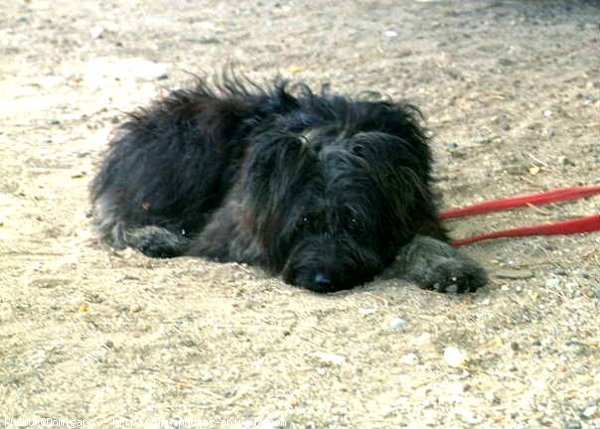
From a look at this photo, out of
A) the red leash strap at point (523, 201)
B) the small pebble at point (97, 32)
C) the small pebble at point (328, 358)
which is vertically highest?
the small pebble at point (328, 358)

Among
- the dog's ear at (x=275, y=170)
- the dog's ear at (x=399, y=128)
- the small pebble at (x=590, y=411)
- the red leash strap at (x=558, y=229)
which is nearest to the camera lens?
the small pebble at (x=590, y=411)

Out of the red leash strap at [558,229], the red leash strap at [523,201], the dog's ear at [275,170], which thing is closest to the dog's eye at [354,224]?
the dog's ear at [275,170]

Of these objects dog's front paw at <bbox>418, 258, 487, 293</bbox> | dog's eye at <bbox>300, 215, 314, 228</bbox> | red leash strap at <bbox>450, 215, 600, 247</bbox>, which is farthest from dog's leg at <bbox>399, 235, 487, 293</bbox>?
dog's eye at <bbox>300, 215, 314, 228</bbox>

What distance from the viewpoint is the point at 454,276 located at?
20.9ft

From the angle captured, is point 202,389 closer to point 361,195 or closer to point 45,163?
point 361,195

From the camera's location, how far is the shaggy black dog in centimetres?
667

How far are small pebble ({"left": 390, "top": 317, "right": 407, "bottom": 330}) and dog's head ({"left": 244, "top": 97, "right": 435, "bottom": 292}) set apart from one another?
2.26 feet

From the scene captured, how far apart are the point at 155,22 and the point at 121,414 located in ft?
30.4

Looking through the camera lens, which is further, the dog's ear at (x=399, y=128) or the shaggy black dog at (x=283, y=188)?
the dog's ear at (x=399, y=128)

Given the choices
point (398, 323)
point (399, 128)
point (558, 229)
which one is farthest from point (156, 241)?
point (558, 229)

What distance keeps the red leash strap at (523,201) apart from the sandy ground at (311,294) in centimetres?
8

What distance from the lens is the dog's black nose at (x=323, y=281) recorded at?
6.45m

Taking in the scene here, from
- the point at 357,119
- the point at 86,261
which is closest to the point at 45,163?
the point at 86,261

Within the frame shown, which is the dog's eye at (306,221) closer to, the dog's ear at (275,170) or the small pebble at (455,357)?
the dog's ear at (275,170)
